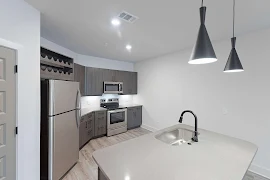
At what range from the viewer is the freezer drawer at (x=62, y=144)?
1.94 m

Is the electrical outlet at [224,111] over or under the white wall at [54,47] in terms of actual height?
under

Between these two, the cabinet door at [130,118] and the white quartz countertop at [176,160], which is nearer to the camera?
the white quartz countertop at [176,160]

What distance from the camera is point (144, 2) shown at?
1.60m

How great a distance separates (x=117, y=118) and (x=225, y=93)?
3.07m

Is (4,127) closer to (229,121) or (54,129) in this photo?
(54,129)

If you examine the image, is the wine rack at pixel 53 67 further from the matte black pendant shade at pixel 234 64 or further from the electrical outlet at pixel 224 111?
the electrical outlet at pixel 224 111

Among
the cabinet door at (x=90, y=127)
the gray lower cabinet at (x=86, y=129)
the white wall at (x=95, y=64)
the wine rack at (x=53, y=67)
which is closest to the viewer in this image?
the wine rack at (x=53, y=67)

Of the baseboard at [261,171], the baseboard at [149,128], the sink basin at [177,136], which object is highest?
the sink basin at [177,136]

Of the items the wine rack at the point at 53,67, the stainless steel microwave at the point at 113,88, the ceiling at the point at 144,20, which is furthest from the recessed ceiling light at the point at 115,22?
the stainless steel microwave at the point at 113,88

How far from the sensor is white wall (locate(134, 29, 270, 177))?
2.33m

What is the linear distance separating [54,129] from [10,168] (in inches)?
23.7

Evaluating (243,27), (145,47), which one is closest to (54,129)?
(145,47)

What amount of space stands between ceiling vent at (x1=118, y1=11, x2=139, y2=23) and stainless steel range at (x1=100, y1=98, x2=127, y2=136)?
2.75m

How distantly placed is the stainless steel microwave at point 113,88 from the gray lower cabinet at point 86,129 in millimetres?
987
